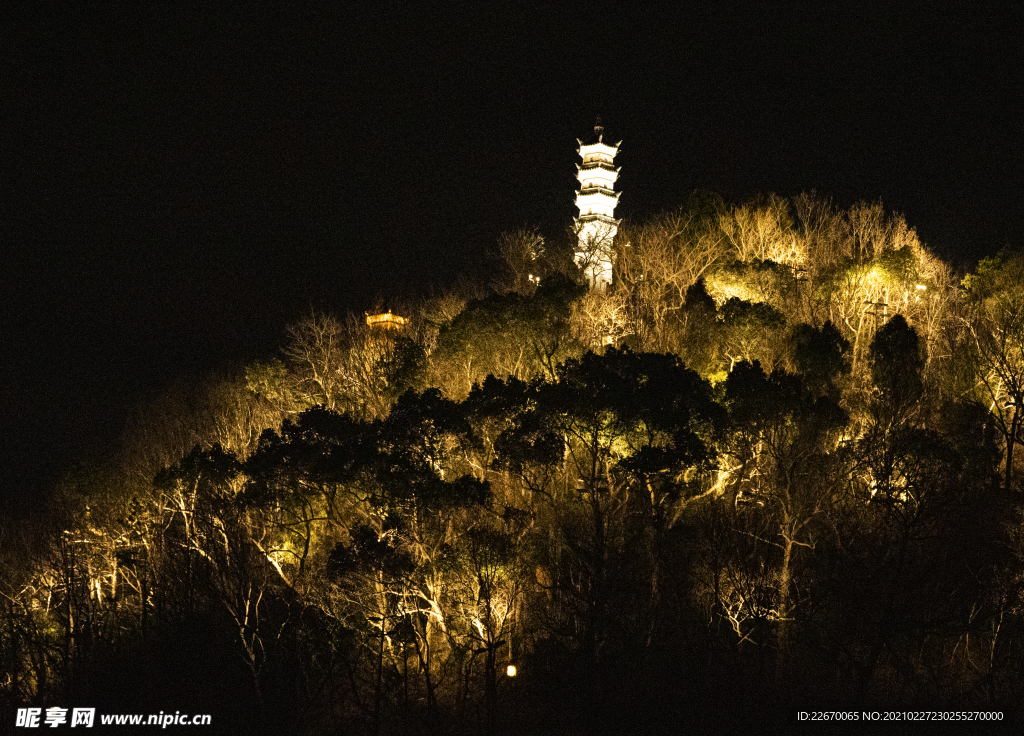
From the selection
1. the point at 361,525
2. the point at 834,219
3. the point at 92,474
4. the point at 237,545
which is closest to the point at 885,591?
the point at 361,525

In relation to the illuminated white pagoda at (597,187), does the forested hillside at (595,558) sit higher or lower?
lower

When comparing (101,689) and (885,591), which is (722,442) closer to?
(885,591)

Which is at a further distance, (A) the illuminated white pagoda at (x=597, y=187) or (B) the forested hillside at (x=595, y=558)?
(A) the illuminated white pagoda at (x=597, y=187)

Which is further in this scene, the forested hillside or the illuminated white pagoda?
the illuminated white pagoda
